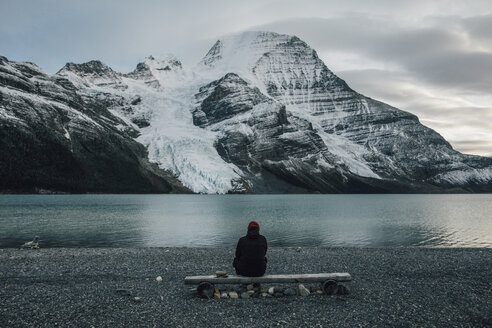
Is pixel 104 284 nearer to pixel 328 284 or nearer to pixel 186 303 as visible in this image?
pixel 186 303

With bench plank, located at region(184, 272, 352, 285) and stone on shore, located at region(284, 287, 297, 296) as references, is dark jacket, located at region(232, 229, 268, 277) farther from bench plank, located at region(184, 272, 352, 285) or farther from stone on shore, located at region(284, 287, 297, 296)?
stone on shore, located at region(284, 287, 297, 296)

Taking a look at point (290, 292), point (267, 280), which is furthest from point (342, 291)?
point (267, 280)

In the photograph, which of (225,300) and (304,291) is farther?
(304,291)

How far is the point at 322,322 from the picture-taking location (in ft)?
38.0

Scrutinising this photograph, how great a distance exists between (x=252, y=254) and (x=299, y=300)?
219cm

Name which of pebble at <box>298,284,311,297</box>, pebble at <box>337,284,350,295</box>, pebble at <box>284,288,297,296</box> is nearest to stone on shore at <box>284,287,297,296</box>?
pebble at <box>284,288,297,296</box>

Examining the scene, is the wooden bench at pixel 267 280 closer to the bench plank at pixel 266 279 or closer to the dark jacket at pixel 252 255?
the bench plank at pixel 266 279

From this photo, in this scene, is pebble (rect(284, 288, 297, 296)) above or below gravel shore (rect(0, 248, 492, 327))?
above

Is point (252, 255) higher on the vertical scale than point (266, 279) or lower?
higher

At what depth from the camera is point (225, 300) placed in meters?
13.7

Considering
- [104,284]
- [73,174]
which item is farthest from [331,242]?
[73,174]

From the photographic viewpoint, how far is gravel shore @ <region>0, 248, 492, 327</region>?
38.7ft

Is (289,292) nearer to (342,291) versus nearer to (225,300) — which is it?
(342,291)

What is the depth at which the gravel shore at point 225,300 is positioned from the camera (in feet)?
38.7
